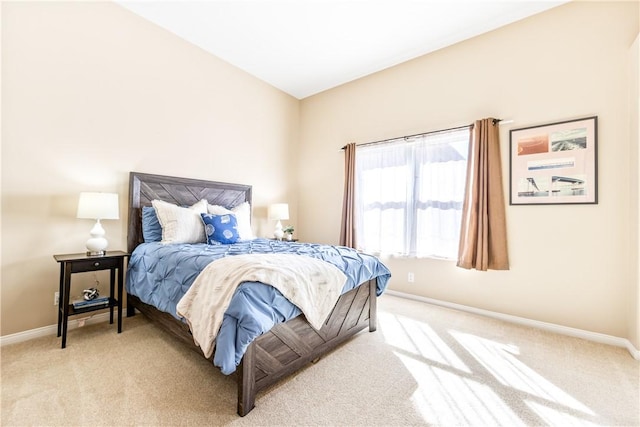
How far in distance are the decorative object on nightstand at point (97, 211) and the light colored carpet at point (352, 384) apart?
2.52ft

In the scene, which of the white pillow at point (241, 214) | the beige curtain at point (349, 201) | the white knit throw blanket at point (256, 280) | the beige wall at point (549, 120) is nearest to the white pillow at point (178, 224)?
the white pillow at point (241, 214)

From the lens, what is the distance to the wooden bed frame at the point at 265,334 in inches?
61.9

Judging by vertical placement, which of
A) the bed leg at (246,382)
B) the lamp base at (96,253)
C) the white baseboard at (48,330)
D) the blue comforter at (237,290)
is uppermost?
the lamp base at (96,253)

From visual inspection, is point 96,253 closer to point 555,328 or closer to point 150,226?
point 150,226

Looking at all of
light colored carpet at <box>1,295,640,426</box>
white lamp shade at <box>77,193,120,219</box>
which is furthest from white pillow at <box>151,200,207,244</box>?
light colored carpet at <box>1,295,640,426</box>

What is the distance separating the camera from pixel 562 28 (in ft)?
8.85

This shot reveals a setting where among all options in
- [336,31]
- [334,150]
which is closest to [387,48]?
[336,31]

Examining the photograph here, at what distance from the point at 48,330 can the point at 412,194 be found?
3982 millimetres

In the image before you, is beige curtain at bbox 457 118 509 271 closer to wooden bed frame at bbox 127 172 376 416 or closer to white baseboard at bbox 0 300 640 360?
white baseboard at bbox 0 300 640 360

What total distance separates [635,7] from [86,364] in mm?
5218

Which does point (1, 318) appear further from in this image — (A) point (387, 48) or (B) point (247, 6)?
(A) point (387, 48)

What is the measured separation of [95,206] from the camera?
2377mm

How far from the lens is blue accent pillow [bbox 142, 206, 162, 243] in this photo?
287 centimetres

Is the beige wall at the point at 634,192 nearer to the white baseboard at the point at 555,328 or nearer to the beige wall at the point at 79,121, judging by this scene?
the white baseboard at the point at 555,328
